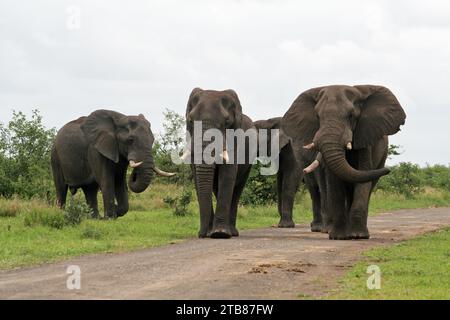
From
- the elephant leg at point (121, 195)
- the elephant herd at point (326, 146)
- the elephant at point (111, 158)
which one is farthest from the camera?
the elephant leg at point (121, 195)

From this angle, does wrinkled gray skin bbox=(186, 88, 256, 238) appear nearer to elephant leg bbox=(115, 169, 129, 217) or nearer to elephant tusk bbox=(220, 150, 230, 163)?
elephant tusk bbox=(220, 150, 230, 163)

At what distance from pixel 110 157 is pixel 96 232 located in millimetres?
5746

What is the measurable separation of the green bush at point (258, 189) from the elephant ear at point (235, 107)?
1226 cm

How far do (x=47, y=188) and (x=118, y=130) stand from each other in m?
7.53

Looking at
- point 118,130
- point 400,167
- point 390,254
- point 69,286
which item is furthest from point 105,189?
point 400,167

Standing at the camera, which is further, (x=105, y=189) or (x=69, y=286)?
(x=105, y=189)

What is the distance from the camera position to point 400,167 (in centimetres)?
4441

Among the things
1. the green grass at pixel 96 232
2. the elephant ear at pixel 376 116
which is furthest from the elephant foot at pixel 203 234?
the elephant ear at pixel 376 116

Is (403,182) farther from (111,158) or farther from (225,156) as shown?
(225,156)

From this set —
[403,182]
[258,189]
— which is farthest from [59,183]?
[403,182]

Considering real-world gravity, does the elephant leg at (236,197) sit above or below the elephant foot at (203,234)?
above

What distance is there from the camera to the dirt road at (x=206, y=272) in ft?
33.3

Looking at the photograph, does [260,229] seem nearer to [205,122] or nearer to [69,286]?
[205,122]

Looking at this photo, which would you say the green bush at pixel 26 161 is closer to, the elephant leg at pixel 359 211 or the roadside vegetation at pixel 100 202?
the roadside vegetation at pixel 100 202
